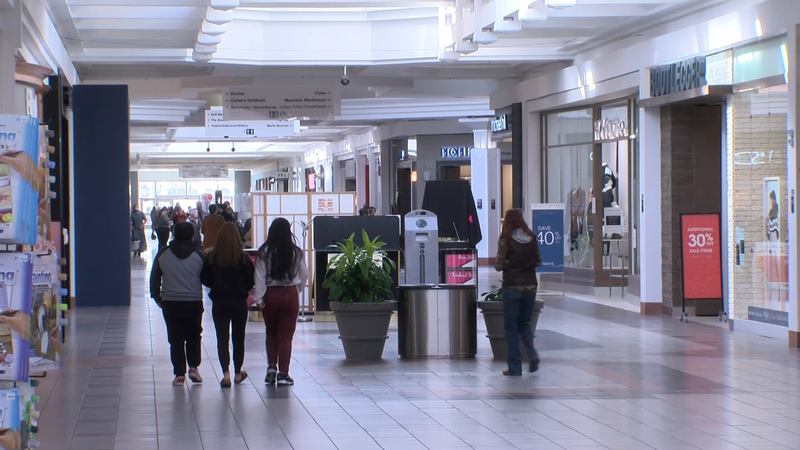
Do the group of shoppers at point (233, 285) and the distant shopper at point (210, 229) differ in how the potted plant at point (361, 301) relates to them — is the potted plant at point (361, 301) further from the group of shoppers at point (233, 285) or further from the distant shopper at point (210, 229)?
the distant shopper at point (210, 229)

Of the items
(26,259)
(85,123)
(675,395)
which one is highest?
(85,123)

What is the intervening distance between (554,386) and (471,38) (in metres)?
7.12

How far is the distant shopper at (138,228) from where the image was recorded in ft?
112

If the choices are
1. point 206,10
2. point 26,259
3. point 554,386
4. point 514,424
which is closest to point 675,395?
point 554,386

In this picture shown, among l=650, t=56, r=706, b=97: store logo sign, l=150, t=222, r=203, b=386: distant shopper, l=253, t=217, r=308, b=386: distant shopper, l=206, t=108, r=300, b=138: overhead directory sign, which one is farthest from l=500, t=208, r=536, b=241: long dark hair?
l=206, t=108, r=300, b=138: overhead directory sign

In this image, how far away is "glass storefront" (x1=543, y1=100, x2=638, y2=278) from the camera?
17641mm

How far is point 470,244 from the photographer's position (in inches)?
666

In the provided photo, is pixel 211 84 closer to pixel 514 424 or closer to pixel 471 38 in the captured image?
pixel 471 38

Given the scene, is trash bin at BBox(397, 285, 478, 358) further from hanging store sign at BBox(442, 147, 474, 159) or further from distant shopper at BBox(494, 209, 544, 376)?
hanging store sign at BBox(442, 147, 474, 159)

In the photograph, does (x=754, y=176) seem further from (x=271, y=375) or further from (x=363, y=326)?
(x=271, y=375)

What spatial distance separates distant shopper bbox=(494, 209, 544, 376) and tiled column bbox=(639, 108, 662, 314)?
238 inches

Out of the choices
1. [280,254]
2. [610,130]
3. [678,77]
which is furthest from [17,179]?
[610,130]

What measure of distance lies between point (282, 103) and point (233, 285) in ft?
38.5

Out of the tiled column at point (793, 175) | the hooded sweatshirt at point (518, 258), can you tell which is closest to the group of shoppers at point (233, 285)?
the hooded sweatshirt at point (518, 258)
